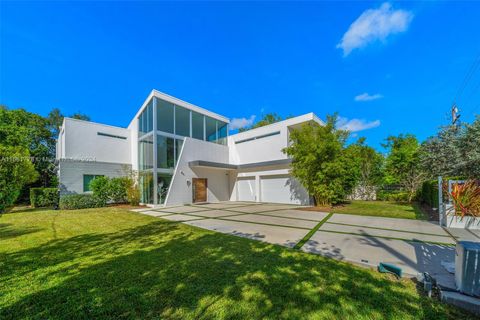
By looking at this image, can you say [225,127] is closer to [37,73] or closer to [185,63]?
[185,63]

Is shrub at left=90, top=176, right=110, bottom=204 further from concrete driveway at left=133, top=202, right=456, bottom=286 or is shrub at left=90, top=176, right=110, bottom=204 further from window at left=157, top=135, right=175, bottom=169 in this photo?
concrete driveway at left=133, top=202, right=456, bottom=286

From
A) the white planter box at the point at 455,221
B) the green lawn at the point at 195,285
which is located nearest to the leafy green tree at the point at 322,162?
the white planter box at the point at 455,221

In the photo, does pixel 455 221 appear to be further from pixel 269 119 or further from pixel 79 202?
pixel 269 119

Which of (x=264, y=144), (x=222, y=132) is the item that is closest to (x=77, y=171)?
(x=222, y=132)

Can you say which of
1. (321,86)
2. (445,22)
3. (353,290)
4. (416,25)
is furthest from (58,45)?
(321,86)

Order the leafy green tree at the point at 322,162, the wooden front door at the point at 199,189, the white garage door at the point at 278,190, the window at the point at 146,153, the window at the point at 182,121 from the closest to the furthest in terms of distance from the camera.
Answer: the leafy green tree at the point at 322,162
the window at the point at 146,153
the white garage door at the point at 278,190
the window at the point at 182,121
the wooden front door at the point at 199,189

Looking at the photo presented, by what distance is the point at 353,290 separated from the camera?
8.79 ft

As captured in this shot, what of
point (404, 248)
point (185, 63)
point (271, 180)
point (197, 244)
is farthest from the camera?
point (185, 63)

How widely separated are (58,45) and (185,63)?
9.21 meters

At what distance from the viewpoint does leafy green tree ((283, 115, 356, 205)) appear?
11.4 metres

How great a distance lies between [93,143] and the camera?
15.4 metres

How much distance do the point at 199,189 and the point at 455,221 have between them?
14.1 meters

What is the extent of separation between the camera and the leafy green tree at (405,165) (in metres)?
15.7

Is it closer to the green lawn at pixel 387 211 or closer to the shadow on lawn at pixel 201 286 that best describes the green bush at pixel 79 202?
the shadow on lawn at pixel 201 286
